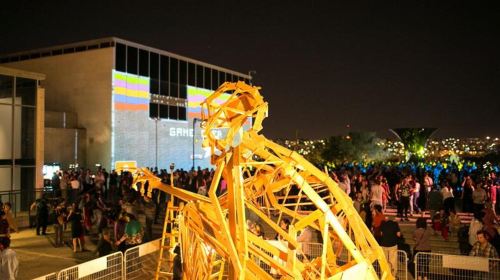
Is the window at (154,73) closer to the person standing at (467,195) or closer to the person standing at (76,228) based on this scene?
the person standing at (76,228)

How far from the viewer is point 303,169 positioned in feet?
15.2

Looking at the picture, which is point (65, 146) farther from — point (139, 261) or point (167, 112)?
point (139, 261)

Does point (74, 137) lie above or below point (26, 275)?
above

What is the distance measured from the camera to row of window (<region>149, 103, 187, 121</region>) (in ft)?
126

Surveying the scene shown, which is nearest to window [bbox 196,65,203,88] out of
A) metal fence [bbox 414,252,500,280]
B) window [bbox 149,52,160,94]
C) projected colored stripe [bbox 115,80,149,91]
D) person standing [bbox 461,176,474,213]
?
window [bbox 149,52,160,94]

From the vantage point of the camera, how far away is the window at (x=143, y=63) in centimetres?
3781

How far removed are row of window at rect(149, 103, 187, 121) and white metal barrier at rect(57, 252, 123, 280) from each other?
1202 inches

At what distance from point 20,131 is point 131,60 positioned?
56.7 ft

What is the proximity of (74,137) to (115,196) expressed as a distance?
1471 centimetres

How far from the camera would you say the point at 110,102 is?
34.2 meters

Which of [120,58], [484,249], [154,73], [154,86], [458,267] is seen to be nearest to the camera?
[458,267]

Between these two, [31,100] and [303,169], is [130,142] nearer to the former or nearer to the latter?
[31,100]

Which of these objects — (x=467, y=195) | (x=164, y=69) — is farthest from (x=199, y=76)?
(x=467, y=195)

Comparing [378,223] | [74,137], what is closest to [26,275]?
[378,223]
